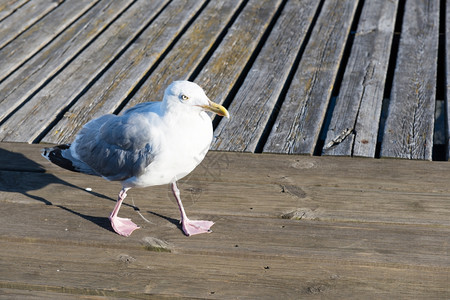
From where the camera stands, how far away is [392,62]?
4824mm

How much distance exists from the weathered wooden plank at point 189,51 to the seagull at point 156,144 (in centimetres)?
120

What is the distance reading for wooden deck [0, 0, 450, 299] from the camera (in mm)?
2523

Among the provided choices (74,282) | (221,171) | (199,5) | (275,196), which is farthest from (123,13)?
(74,282)

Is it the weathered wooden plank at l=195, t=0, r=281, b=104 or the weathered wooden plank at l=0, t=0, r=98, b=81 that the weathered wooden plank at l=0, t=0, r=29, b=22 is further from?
the weathered wooden plank at l=195, t=0, r=281, b=104

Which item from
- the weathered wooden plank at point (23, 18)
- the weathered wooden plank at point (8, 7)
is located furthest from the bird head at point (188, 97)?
the weathered wooden plank at point (8, 7)

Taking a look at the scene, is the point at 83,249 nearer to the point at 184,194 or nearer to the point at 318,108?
the point at 184,194

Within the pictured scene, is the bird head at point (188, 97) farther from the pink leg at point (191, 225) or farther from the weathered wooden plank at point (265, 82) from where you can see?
the weathered wooden plank at point (265, 82)

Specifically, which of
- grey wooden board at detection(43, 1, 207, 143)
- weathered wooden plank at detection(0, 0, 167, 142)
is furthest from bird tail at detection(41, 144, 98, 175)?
weathered wooden plank at detection(0, 0, 167, 142)

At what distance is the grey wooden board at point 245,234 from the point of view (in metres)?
2.46

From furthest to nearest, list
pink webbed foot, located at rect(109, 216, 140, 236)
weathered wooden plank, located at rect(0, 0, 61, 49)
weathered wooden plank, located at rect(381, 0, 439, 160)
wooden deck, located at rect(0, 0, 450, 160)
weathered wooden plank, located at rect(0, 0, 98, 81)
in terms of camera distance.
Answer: weathered wooden plank, located at rect(0, 0, 61, 49) < weathered wooden plank, located at rect(0, 0, 98, 81) < wooden deck, located at rect(0, 0, 450, 160) < weathered wooden plank, located at rect(381, 0, 439, 160) < pink webbed foot, located at rect(109, 216, 140, 236)

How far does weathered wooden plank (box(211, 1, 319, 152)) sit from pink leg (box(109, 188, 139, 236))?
84cm

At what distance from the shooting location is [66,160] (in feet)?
9.94

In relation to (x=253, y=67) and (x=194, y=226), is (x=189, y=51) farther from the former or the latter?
(x=194, y=226)

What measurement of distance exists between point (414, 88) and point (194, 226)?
2.08 m
